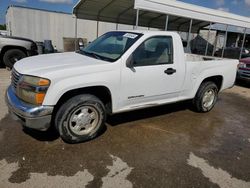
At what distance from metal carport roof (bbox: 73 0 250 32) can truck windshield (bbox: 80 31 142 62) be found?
4517mm

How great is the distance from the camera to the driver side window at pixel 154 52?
3930 millimetres

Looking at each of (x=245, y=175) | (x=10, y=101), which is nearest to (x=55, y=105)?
(x=10, y=101)

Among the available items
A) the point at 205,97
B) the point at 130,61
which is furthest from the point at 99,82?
the point at 205,97

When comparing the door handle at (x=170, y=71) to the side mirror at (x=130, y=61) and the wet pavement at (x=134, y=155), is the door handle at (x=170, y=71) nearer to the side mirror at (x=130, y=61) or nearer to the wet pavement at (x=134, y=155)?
the side mirror at (x=130, y=61)

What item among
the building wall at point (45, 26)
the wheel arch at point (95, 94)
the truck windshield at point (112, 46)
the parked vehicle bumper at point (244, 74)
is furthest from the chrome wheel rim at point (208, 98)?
the building wall at point (45, 26)

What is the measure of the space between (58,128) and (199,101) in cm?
342

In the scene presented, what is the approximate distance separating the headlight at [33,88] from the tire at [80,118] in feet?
1.31

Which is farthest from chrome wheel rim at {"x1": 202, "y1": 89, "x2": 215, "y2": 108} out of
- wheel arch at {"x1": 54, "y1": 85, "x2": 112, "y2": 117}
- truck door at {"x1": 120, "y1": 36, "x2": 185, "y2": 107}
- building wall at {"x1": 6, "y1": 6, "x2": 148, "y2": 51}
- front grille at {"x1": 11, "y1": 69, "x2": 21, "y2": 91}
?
building wall at {"x1": 6, "y1": 6, "x2": 148, "y2": 51}

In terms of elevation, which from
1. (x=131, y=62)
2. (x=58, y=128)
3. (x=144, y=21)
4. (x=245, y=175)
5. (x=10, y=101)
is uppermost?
(x=144, y=21)

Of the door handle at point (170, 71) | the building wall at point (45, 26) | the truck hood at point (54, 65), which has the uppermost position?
the building wall at point (45, 26)

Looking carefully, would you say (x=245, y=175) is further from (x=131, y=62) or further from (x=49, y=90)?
(x=49, y=90)

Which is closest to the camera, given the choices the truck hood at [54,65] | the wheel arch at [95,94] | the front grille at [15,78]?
the truck hood at [54,65]

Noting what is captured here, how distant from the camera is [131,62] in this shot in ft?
12.3

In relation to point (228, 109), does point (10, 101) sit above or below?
above
